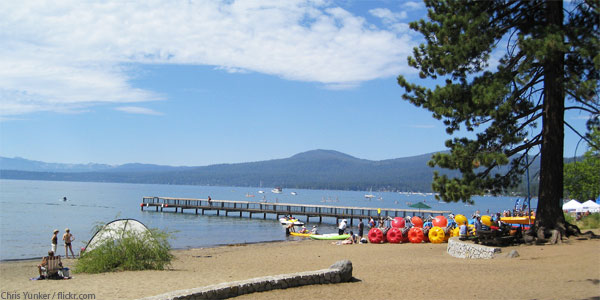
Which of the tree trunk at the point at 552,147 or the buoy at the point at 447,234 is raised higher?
the tree trunk at the point at 552,147

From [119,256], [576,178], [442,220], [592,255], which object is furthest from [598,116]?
[576,178]

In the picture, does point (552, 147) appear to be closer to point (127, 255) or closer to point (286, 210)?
point (127, 255)

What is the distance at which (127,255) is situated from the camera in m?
14.6

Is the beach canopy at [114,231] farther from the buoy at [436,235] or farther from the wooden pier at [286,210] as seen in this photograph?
the wooden pier at [286,210]

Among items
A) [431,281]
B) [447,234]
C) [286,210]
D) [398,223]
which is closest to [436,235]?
[447,234]

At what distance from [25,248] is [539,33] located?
1123 inches

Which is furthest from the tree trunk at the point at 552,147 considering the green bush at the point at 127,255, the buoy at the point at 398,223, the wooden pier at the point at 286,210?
the wooden pier at the point at 286,210

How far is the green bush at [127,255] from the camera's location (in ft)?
47.4

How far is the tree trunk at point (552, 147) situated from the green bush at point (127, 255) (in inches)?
484

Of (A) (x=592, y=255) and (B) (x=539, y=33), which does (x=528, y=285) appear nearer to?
(A) (x=592, y=255)

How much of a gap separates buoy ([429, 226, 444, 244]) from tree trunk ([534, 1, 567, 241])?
24.1 ft

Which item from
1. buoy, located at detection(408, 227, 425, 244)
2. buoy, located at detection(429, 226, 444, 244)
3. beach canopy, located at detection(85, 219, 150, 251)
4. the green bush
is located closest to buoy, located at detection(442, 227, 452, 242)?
buoy, located at detection(429, 226, 444, 244)

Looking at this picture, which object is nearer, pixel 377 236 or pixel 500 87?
pixel 500 87

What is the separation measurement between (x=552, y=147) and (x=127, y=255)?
13.7 m
